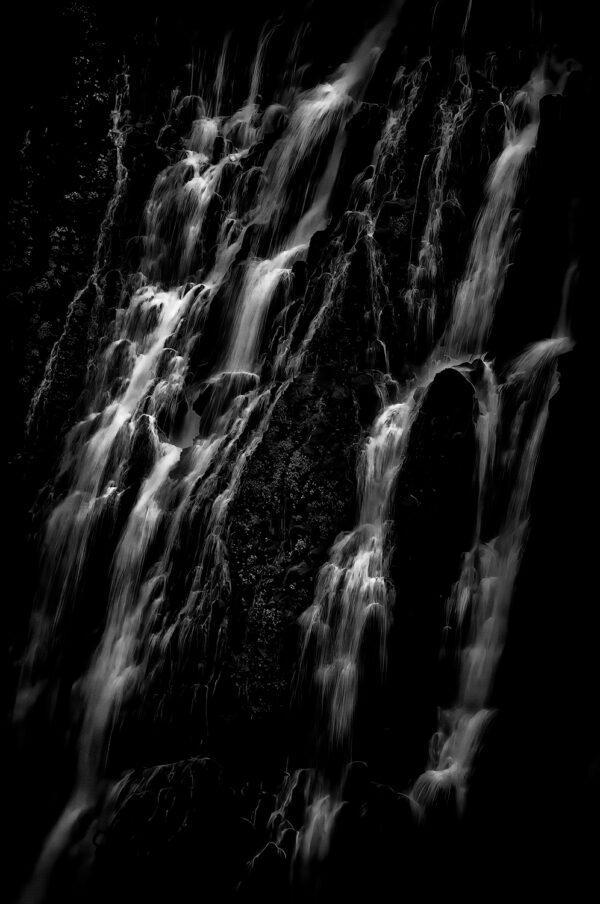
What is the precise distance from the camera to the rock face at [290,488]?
9.46 m

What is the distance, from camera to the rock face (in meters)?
9.46

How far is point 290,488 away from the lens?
12.1 meters

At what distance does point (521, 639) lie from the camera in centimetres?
941

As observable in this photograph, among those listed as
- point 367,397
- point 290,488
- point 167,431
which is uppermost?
point 367,397

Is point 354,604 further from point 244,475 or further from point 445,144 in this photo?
point 445,144

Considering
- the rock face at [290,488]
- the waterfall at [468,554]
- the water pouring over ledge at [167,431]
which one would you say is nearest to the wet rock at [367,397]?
the rock face at [290,488]

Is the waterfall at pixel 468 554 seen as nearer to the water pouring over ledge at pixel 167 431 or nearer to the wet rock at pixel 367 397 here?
the wet rock at pixel 367 397

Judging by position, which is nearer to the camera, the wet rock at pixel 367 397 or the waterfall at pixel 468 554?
the waterfall at pixel 468 554

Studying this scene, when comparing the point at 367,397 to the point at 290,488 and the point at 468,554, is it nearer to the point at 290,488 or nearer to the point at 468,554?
the point at 290,488

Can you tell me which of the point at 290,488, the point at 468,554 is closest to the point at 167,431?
the point at 290,488

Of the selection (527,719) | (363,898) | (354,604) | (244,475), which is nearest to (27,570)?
(244,475)

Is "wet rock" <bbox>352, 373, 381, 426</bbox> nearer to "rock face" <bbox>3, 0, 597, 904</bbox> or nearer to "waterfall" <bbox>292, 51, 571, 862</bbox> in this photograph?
"rock face" <bbox>3, 0, 597, 904</bbox>

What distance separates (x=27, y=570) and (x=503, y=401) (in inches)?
362

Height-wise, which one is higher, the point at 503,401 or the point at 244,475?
the point at 503,401
